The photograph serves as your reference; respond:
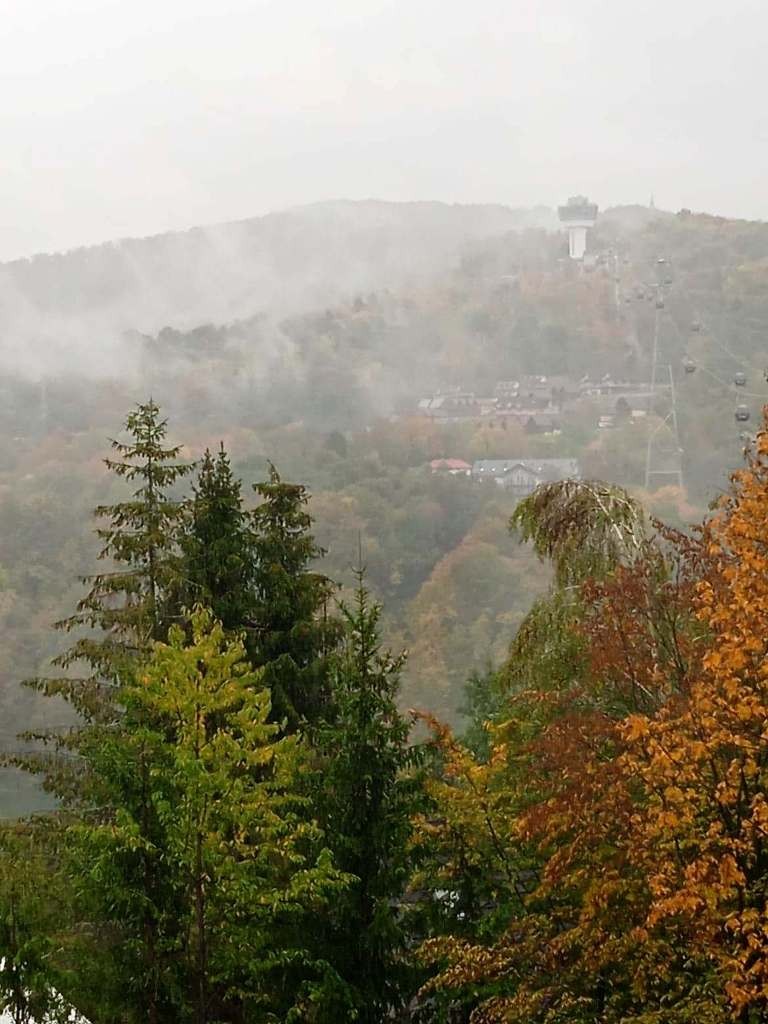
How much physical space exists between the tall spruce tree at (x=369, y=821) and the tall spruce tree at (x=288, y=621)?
158 inches

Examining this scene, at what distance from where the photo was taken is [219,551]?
671 inches

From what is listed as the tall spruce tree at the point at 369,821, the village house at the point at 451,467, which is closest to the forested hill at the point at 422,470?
the village house at the point at 451,467

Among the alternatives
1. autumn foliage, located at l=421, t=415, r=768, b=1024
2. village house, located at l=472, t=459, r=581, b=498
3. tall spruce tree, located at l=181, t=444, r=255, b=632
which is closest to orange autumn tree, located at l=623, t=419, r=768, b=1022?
autumn foliage, located at l=421, t=415, r=768, b=1024

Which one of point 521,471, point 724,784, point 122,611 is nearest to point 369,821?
point 724,784

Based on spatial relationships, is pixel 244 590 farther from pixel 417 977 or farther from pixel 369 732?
pixel 417 977

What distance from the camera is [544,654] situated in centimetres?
1480

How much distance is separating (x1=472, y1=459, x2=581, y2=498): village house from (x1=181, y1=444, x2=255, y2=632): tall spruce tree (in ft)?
422

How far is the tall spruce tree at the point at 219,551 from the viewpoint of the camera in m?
17.0

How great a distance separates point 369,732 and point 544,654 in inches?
133

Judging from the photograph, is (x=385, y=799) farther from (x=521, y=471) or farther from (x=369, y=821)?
(x=521, y=471)

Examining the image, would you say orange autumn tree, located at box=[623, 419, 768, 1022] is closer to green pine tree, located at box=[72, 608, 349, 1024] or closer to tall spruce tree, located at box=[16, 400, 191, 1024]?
green pine tree, located at box=[72, 608, 349, 1024]

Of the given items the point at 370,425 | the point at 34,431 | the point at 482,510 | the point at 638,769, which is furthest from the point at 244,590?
the point at 34,431

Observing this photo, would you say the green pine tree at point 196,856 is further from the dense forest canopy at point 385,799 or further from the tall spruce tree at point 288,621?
the tall spruce tree at point 288,621

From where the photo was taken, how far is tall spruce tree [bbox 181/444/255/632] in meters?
17.0
